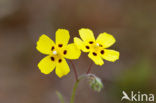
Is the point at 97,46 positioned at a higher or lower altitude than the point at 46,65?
Answer: higher

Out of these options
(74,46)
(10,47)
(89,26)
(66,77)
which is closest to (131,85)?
(66,77)

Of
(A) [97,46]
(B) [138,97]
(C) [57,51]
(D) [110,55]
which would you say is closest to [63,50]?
(C) [57,51]

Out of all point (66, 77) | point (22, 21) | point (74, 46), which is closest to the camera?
point (74, 46)

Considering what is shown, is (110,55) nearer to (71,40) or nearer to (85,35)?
(85,35)

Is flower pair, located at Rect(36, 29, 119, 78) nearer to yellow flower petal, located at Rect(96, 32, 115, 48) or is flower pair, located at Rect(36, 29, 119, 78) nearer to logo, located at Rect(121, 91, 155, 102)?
yellow flower petal, located at Rect(96, 32, 115, 48)

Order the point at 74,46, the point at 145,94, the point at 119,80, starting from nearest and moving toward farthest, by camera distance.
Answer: the point at 74,46 → the point at 145,94 → the point at 119,80

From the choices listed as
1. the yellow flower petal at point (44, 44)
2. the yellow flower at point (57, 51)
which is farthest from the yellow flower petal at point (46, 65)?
the yellow flower petal at point (44, 44)

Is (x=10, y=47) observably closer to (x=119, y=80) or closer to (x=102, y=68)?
(x=102, y=68)
